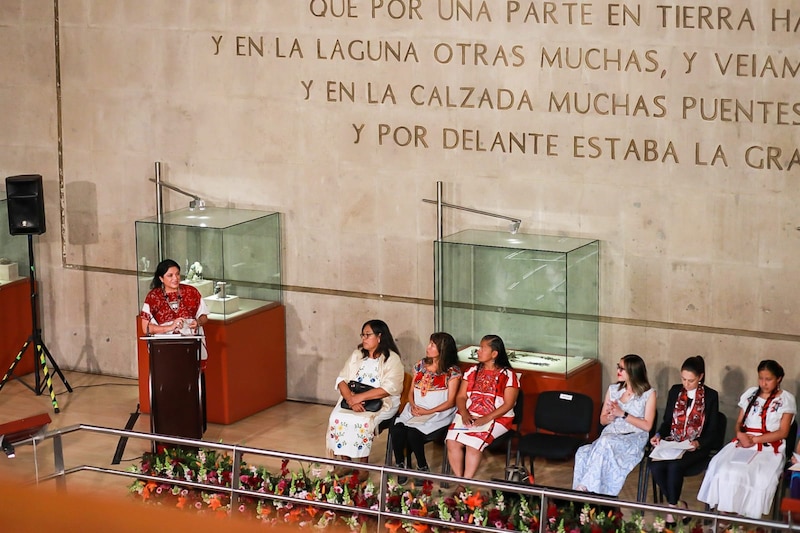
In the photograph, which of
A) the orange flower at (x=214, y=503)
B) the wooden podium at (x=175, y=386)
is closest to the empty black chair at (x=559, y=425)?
the orange flower at (x=214, y=503)

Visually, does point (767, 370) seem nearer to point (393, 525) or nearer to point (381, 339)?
point (393, 525)

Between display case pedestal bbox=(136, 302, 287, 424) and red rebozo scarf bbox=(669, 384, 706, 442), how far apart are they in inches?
142

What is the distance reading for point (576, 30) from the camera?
786 centimetres

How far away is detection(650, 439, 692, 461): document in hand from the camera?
6.54 meters

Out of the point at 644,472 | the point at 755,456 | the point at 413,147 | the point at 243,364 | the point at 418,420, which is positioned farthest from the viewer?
the point at 243,364

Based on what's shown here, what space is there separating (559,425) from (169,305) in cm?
293

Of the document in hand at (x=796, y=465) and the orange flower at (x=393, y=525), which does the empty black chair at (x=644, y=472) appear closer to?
the document in hand at (x=796, y=465)

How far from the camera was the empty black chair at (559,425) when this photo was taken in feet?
22.5

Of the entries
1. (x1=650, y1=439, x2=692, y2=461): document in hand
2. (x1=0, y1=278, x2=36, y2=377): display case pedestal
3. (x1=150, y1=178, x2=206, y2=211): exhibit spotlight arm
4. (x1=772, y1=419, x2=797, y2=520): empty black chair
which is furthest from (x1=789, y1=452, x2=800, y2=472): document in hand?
(x1=0, y1=278, x2=36, y2=377): display case pedestal

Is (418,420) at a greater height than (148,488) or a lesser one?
greater

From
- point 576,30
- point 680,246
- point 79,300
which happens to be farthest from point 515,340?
point 79,300

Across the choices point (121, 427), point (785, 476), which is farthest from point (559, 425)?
point (121, 427)

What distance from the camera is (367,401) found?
7539 mm

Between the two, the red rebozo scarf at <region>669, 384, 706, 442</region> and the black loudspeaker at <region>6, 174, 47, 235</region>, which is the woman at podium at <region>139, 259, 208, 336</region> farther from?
the red rebozo scarf at <region>669, 384, 706, 442</region>
